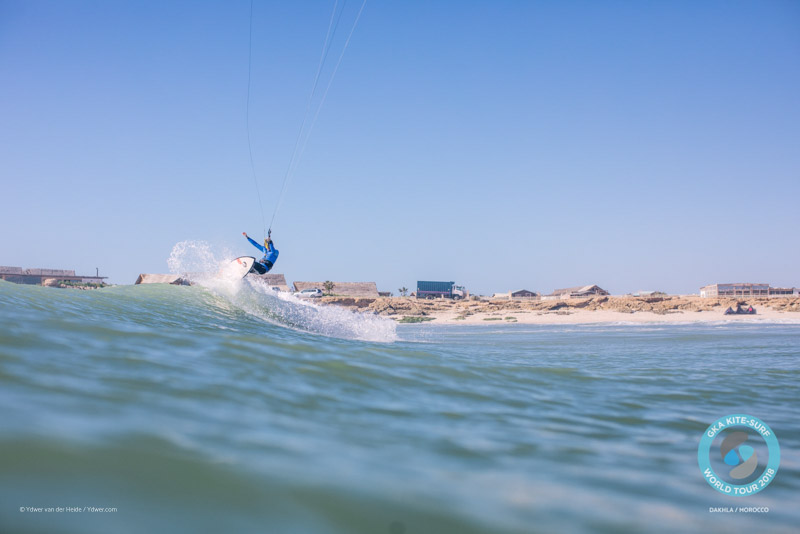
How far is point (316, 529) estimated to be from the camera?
1706 mm

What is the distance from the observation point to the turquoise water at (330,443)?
180 cm

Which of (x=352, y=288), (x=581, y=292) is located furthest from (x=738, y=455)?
(x=352, y=288)

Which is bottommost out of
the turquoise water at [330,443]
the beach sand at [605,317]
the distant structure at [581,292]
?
the beach sand at [605,317]

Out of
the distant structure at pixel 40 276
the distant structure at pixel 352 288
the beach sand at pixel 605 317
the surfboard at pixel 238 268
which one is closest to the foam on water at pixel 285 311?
the surfboard at pixel 238 268

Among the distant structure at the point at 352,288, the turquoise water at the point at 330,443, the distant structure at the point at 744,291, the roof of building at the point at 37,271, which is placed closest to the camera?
the turquoise water at the point at 330,443

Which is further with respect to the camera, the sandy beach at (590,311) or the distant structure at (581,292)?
A: the distant structure at (581,292)

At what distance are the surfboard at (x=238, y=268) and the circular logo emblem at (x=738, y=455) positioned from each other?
43.2 ft

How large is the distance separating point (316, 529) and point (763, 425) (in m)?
3.83

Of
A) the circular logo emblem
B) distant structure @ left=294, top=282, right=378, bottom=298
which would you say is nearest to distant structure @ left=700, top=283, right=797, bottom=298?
distant structure @ left=294, top=282, right=378, bottom=298

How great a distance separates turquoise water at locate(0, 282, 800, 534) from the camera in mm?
1798

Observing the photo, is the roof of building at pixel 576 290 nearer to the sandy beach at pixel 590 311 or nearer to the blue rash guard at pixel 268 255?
the sandy beach at pixel 590 311

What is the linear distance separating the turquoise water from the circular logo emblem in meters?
0.08

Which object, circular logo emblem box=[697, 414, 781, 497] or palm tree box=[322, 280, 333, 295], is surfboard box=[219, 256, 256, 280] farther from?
palm tree box=[322, 280, 333, 295]

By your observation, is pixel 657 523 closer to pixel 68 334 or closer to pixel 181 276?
pixel 68 334
